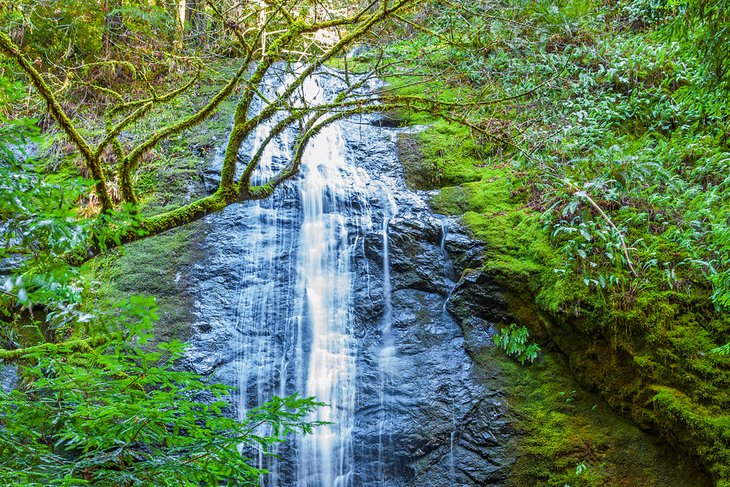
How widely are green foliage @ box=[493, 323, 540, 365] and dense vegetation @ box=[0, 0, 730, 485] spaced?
6.8 inches

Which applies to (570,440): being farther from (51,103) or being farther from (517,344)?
(51,103)

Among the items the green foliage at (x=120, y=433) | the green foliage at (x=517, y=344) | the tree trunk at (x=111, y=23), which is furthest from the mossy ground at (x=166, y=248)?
the green foliage at (x=517, y=344)

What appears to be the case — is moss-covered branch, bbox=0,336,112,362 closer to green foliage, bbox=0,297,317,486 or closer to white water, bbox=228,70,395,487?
green foliage, bbox=0,297,317,486

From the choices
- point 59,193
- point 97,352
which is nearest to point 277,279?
point 97,352

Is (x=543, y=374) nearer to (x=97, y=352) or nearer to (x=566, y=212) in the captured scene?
(x=566, y=212)

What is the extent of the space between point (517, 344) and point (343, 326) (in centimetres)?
233

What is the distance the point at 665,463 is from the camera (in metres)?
5.41

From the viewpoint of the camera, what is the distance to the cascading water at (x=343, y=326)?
20.7 ft

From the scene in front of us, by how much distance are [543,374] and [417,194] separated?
3.48 m

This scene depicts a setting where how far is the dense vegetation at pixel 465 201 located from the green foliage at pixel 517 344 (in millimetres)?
173

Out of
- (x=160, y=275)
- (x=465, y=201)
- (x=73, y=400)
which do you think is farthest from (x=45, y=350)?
(x=465, y=201)

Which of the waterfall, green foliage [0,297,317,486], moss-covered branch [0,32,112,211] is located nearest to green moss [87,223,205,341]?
the waterfall

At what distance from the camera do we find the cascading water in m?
6.32

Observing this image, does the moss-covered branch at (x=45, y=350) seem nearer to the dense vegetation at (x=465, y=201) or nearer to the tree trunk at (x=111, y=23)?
the dense vegetation at (x=465, y=201)
